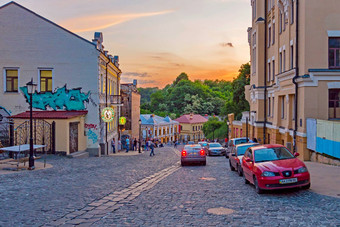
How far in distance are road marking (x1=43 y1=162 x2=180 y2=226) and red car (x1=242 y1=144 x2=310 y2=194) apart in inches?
153

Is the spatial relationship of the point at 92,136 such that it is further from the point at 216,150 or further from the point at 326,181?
the point at 326,181

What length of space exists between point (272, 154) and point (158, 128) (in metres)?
83.5

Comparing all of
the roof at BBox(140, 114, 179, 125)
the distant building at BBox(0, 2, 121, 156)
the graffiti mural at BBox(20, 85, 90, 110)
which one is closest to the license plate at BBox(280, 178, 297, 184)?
the distant building at BBox(0, 2, 121, 156)

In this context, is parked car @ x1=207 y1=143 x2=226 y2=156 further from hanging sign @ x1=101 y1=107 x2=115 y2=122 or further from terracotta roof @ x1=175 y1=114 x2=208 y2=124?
terracotta roof @ x1=175 y1=114 x2=208 y2=124

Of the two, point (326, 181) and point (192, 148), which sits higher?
point (192, 148)

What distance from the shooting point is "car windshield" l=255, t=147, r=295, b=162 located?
12156 mm

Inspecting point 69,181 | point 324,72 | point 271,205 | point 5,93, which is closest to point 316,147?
point 324,72

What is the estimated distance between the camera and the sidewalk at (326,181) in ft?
36.8

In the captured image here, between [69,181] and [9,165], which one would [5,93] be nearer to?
[9,165]

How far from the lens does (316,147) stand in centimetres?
1952

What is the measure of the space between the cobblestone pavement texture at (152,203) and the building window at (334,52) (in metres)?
11.0

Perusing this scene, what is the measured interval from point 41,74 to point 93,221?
2197cm

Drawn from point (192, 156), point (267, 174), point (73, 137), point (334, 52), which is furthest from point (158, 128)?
point (267, 174)

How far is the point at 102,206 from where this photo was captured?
9953mm
